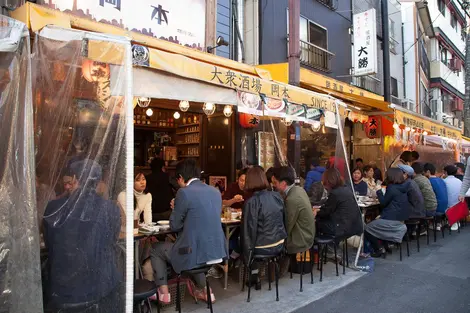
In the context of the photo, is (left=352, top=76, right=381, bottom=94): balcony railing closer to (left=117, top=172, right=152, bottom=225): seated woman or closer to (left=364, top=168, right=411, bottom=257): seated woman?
(left=364, top=168, right=411, bottom=257): seated woman

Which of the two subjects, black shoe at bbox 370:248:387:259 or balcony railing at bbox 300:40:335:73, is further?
balcony railing at bbox 300:40:335:73

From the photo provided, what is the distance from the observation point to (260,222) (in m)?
4.97

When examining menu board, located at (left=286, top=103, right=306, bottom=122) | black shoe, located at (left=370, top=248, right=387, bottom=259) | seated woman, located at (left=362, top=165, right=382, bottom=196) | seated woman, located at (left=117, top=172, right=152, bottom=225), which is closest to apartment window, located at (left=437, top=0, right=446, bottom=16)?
seated woman, located at (left=362, top=165, right=382, bottom=196)

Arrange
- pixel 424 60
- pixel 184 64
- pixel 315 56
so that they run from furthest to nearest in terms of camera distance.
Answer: pixel 424 60 < pixel 315 56 < pixel 184 64

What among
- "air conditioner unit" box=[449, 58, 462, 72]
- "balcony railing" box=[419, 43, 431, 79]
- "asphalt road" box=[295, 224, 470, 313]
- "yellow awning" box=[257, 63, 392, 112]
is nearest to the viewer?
"asphalt road" box=[295, 224, 470, 313]

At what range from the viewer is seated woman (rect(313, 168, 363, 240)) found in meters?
5.97

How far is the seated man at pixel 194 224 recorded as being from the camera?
163 inches

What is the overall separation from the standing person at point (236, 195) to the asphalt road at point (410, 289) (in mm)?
2393

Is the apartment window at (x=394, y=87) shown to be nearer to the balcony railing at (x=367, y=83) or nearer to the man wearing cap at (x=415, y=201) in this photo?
the balcony railing at (x=367, y=83)

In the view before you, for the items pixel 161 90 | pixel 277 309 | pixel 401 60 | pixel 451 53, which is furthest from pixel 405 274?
pixel 451 53

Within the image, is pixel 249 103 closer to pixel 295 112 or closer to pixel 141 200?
pixel 295 112

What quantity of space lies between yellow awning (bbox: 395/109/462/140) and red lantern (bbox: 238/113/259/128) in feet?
11.6

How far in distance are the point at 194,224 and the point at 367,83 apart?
13.8 m

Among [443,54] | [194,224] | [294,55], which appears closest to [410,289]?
[194,224]
